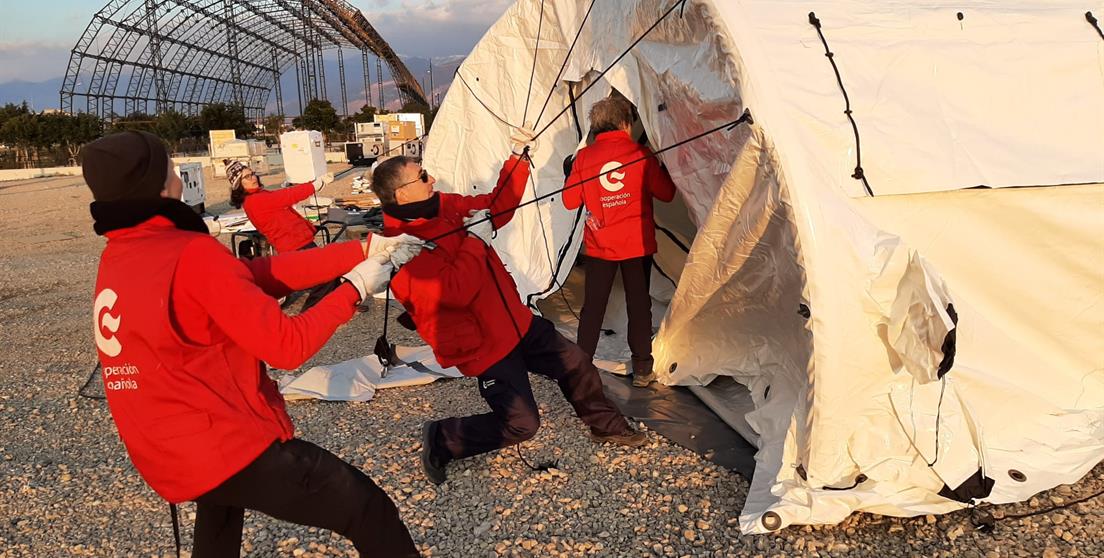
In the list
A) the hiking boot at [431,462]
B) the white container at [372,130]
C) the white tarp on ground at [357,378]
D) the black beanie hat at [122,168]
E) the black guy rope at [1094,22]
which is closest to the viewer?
the black beanie hat at [122,168]

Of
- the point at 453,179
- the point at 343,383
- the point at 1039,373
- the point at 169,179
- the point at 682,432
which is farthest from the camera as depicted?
the point at 453,179

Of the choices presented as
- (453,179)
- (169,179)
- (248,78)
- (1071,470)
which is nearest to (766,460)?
(1071,470)

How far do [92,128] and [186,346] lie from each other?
36.0 m

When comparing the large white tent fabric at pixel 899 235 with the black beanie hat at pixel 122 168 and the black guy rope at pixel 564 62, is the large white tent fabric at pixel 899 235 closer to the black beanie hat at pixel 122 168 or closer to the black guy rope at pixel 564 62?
the black guy rope at pixel 564 62

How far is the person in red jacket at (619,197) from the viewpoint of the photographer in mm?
4074

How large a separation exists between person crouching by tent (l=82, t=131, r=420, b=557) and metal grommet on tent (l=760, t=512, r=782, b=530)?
5.56ft

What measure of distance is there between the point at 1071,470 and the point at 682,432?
1.74 m

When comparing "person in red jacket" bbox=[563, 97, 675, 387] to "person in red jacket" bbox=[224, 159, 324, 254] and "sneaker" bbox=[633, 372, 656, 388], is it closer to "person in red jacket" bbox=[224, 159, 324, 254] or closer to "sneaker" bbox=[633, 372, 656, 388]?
"sneaker" bbox=[633, 372, 656, 388]

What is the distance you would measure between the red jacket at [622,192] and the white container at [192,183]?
31.1ft

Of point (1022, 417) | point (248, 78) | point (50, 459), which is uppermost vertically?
point (248, 78)

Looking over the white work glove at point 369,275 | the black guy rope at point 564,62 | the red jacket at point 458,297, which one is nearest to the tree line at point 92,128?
the black guy rope at point 564,62

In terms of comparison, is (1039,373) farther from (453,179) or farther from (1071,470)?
(453,179)

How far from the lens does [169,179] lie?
181 centimetres

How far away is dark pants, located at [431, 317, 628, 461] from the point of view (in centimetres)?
320
